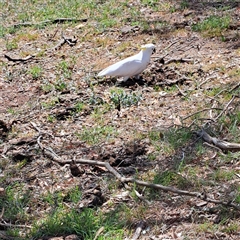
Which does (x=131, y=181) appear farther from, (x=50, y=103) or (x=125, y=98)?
(x=50, y=103)

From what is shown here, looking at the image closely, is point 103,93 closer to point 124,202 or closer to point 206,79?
point 206,79

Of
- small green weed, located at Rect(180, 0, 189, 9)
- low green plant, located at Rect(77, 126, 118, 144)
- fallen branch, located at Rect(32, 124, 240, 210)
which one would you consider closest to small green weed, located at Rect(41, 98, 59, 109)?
low green plant, located at Rect(77, 126, 118, 144)

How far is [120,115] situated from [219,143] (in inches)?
48.6

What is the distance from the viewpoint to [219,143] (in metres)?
3.98

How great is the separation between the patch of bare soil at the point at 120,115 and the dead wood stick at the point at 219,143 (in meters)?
0.06

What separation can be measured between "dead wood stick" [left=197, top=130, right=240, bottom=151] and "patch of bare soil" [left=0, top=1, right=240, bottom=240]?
6 cm

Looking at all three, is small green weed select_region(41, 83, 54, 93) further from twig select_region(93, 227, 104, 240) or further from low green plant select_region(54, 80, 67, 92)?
twig select_region(93, 227, 104, 240)

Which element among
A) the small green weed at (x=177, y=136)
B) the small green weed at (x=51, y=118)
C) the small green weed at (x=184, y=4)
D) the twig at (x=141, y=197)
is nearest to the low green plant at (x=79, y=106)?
the small green weed at (x=51, y=118)

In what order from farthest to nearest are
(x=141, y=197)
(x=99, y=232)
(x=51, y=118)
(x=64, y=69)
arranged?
(x=64, y=69)
(x=51, y=118)
(x=141, y=197)
(x=99, y=232)

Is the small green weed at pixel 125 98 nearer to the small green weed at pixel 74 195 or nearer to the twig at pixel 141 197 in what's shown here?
Answer: the small green weed at pixel 74 195

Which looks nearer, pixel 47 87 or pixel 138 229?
pixel 138 229

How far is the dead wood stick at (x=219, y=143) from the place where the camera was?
390cm

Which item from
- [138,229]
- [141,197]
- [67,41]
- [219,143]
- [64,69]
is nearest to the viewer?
[138,229]

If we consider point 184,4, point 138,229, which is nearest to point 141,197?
point 138,229
